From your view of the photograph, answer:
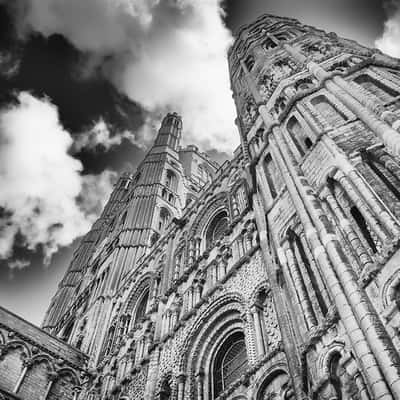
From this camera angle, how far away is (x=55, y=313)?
31719 millimetres

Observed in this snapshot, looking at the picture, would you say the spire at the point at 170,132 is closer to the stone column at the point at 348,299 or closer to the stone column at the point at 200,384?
the stone column at the point at 200,384

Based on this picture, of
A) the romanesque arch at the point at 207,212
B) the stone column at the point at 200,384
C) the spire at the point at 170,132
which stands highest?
the spire at the point at 170,132

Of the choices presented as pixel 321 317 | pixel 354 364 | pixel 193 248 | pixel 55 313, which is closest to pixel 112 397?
pixel 193 248

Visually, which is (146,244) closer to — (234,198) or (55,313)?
(55,313)

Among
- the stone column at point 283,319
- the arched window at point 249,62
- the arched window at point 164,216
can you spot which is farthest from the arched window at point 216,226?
the arched window at point 164,216

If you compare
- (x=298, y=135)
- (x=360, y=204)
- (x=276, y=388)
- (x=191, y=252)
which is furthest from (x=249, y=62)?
(x=276, y=388)

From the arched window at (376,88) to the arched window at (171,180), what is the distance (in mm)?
27281

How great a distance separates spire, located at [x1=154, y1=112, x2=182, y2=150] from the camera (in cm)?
4688

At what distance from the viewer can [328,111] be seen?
423 inches

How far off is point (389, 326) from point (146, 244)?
23685 mm

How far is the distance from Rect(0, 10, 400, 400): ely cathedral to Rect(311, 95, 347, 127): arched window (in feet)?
0.21

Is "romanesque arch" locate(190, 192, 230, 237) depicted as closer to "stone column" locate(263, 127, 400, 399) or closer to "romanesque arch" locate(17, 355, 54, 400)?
"romanesque arch" locate(17, 355, 54, 400)

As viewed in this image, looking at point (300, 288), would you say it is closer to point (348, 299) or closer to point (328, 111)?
point (348, 299)

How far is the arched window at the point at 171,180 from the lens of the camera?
126ft
